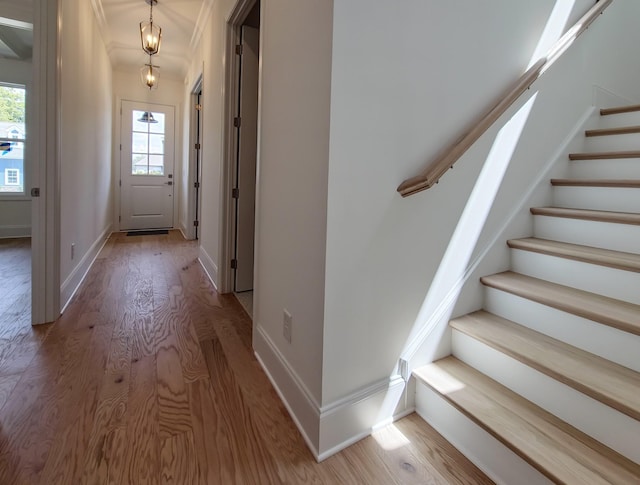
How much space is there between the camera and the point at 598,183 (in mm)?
1912

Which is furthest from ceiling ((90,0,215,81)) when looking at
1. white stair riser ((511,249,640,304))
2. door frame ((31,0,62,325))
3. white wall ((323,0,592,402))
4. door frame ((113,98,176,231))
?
white stair riser ((511,249,640,304))

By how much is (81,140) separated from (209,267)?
1676 mm

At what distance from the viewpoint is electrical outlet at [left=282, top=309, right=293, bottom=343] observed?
5.15 ft

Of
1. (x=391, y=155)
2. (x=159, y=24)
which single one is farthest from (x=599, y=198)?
(x=159, y=24)

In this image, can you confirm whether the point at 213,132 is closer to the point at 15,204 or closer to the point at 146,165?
the point at 146,165

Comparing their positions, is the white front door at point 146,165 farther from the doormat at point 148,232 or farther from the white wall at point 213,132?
the white wall at point 213,132

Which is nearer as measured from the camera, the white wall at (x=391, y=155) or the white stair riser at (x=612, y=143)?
the white wall at (x=391, y=155)

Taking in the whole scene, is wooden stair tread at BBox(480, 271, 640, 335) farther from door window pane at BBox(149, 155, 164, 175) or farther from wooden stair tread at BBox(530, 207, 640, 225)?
door window pane at BBox(149, 155, 164, 175)

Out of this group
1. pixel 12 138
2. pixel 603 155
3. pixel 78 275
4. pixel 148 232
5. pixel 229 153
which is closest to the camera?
pixel 603 155

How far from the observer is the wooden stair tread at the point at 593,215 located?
1624mm

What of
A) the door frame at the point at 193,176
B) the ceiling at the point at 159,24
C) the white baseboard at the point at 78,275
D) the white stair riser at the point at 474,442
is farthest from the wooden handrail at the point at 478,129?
the door frame at the point at 193,176

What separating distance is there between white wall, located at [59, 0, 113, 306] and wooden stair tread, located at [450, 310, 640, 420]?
9.20 ft

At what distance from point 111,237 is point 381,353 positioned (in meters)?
5.42

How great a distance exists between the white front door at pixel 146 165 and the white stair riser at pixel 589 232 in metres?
6.01
